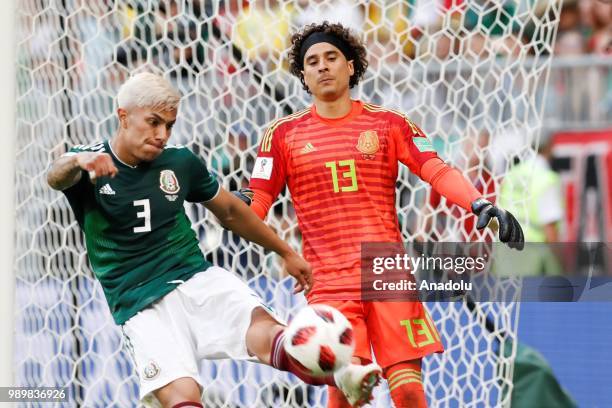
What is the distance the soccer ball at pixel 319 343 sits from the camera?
2988 mm

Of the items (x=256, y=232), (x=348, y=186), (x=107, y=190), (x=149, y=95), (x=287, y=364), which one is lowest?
(x=287, y=364)

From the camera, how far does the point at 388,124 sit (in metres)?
3.87

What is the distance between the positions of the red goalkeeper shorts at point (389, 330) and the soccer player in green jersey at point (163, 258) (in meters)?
0.40

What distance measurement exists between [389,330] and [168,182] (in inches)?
37.4

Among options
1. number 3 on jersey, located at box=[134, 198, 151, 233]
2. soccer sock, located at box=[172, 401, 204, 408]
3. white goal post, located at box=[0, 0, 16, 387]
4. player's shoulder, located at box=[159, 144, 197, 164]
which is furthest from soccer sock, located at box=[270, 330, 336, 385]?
white goal post, located at box=[0, 0, 16, 387]

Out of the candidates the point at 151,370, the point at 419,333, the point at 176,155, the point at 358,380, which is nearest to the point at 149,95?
the point at 176,155

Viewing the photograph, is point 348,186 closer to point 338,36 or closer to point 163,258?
point 338,36

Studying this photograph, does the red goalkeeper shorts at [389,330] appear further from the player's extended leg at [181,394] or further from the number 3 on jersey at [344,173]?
the player's extended leg at [181,394]

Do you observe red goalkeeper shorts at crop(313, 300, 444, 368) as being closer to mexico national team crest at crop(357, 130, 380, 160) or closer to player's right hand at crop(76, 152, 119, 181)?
mexico national team crest at crop(357, 130, 380, 160)

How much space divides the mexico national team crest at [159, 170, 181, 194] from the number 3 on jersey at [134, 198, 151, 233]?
67mm

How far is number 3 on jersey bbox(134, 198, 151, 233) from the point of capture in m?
3.28

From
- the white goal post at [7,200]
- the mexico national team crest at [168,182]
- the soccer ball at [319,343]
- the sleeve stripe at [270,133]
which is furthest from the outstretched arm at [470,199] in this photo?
the white goal post at [7,200]

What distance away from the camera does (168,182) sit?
3.33m

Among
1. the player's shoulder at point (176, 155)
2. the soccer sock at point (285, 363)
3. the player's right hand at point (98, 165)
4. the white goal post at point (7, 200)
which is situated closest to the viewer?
the player's right hand at point (98, 165)
